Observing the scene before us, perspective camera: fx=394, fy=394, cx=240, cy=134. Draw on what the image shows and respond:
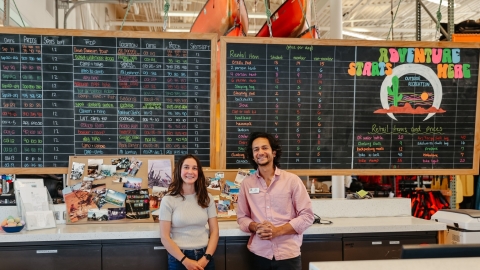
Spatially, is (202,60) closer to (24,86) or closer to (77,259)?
(24,86)

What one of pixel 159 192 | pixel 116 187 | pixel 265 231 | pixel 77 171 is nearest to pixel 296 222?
pixel 265 231

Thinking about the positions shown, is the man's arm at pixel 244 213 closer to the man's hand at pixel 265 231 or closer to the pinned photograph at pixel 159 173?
the man's hand at pixel 265 231

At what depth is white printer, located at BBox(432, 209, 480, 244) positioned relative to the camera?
327 centimetres

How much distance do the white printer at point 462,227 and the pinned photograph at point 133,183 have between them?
2584mm

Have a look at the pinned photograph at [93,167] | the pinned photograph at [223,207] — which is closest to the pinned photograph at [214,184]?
the pinned photograph at [223,207]

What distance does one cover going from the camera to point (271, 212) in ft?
8.71

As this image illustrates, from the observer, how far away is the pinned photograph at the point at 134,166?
10.5ft

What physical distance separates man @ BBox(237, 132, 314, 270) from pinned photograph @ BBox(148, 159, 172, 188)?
770mm

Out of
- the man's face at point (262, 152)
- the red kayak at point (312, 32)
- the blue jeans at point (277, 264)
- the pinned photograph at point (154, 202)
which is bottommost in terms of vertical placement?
the blue jeans at point (277, 264)

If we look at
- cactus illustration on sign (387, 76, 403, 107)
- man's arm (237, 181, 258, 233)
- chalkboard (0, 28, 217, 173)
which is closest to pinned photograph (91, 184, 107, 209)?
chalkboard (0, 28, 217, 173)

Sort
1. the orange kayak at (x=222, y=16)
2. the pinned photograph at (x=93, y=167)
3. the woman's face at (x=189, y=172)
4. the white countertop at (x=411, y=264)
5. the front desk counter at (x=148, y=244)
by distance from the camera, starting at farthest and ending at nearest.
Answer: the orange kayak at (x=222, y=16) < the pinned photograph at (x=93, y=167) < the front desk counter at (x=148, y=244) < the woman's face at (x=189, y=172) < the white countertop at (x=411, y=264)

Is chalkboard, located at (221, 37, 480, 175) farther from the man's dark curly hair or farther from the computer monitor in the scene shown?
the computer monitor

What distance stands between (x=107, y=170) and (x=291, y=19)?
2.37 meters

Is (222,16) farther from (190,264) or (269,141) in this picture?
(190,264)
